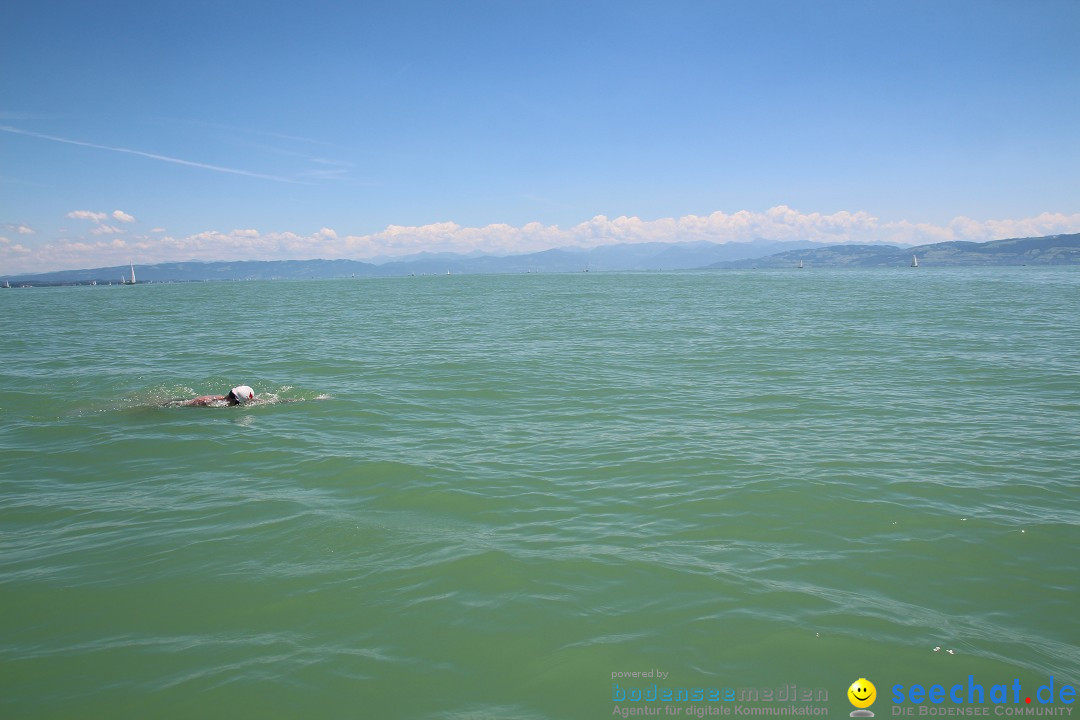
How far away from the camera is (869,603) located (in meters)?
6.21

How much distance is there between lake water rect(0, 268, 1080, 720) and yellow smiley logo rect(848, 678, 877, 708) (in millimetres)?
96

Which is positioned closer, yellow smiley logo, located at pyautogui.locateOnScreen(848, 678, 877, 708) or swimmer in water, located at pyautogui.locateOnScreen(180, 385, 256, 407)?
yellow smiley logo, located at pyautogui.locateOnScreen(848, 678, 877, 708)

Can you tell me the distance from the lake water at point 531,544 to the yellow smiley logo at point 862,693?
0.10 metres

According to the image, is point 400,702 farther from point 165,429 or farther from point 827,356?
point 827,356

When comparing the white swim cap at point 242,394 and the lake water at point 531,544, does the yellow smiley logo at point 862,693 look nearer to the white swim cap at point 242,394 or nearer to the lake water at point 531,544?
the lake water at point 531,544

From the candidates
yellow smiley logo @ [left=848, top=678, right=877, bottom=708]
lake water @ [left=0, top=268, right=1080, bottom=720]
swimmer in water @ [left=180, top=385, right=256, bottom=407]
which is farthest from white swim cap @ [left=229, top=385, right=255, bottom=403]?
yellow smiley logo @ [left=848, top=678, right=877, bottom=708]

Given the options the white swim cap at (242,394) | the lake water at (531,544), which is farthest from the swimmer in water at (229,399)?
the lake water at (531,544)

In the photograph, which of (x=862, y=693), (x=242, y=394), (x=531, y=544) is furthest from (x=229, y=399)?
(x=862, y=693)

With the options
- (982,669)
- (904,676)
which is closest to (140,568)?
(904,676)

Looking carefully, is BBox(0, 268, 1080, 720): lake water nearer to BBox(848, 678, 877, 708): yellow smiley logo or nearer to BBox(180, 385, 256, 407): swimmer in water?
BBox(848, 678, 877, 708): yellow smiley logo

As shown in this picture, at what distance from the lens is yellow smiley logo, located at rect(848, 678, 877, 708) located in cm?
500

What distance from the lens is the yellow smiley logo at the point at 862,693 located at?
5.00 meters

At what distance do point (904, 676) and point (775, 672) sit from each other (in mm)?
1130

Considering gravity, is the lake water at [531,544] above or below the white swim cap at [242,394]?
below
